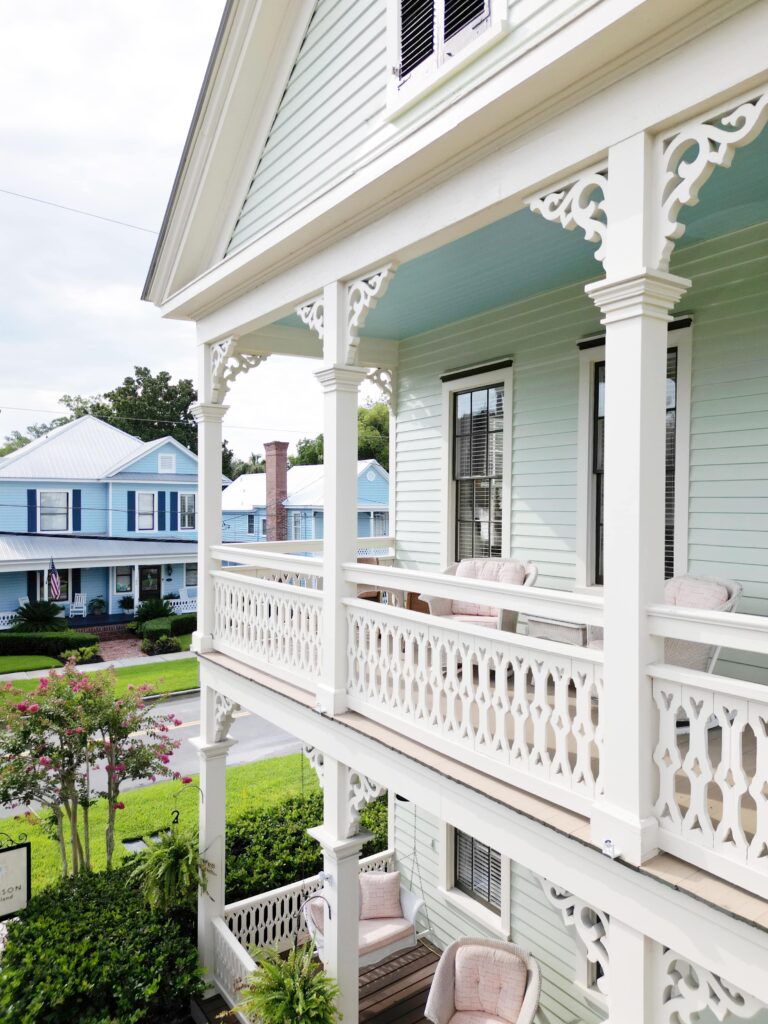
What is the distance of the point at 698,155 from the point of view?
2871mm

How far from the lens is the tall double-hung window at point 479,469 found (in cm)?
759

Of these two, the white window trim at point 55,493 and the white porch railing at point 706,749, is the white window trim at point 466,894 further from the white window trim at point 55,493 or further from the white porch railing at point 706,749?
the white window trim at point 55,493

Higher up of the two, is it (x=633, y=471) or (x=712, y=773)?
(x=633, y=471)

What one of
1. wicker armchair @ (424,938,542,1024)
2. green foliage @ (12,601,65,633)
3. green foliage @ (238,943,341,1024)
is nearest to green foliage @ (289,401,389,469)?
green foliage @ (12,601,65,633)

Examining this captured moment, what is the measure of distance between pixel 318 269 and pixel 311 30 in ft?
7.06

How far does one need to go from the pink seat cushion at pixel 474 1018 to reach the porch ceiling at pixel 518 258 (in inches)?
266

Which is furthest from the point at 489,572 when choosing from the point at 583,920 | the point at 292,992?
the point at 292,992

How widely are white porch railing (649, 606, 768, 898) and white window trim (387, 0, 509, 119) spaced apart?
3.24 m

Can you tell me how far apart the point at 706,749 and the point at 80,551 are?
89.4 ft

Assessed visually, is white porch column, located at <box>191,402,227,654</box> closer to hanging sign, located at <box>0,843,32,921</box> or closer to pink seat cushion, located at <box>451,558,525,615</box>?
→ pink seat cushion, located at <box>451,558,525,615</box>

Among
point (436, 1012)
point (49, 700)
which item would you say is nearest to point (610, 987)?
point (436, 1012)

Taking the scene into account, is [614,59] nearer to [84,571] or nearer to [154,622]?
[154,622]

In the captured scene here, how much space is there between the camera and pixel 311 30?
5.74m

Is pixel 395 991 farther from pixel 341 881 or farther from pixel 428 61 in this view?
pixel 428 61
